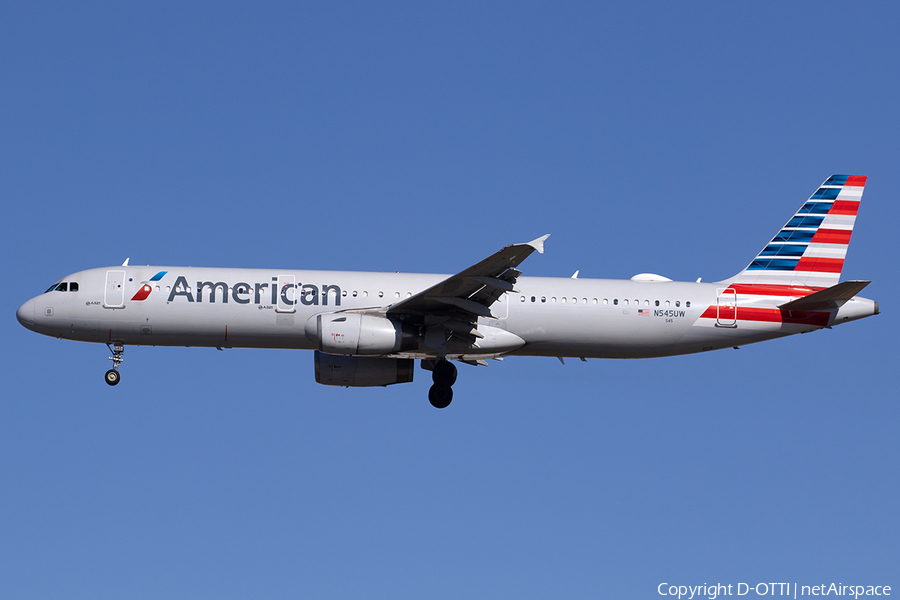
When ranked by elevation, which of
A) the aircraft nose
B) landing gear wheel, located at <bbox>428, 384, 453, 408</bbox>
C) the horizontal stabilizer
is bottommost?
landing gear wheel, located at <bbox>428, 384, 453, 408</bbox>

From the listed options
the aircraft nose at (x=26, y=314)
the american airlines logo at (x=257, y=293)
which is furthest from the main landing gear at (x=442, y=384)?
the aircraft nose at (x=26, y=314)

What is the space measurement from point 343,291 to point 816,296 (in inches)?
551

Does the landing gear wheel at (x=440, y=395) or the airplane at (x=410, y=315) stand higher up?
the airplane at (x=410, y=315)

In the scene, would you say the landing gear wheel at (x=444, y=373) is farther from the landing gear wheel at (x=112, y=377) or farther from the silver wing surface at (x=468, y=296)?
the landing gear wheel at (x=112, y=377)

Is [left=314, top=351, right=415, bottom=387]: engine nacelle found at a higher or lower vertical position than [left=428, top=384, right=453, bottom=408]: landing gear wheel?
higher

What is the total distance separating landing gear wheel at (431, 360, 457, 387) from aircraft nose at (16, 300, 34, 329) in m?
12.2

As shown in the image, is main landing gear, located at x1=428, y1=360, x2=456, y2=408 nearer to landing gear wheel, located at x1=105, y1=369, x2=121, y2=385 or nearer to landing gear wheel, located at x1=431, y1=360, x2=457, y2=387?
landing gear wheel, located at x1=431, y1=360, x2=457, y2=387

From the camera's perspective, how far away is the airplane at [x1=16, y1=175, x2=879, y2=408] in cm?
2934

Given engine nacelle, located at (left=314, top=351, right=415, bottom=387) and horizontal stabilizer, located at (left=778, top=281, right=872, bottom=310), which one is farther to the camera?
engine nacelle, located at (left=314, top=351, right=415, bottom=387)

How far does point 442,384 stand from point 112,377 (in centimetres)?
1000

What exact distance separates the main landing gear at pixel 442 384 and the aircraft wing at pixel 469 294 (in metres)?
1.91

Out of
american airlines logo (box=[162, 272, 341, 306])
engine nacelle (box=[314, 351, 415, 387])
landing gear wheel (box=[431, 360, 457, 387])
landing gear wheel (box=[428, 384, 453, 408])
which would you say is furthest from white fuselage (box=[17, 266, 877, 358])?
engine nacelle (box=[314, 351, 415, 387])

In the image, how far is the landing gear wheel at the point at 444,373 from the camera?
3103cm

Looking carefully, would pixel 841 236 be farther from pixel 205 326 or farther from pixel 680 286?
pixel 205 326
